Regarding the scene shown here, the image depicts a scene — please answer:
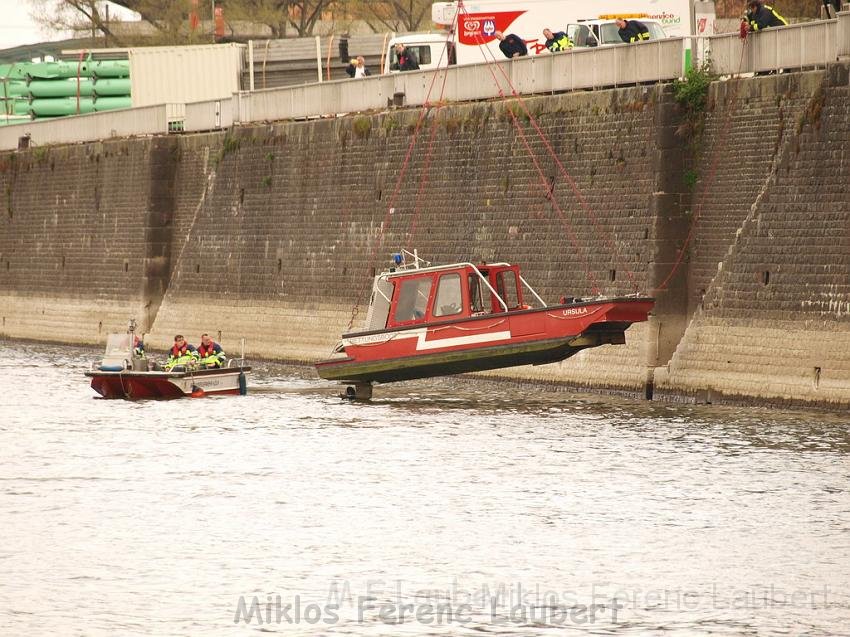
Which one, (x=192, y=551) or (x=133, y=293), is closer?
(x=192, y=551)

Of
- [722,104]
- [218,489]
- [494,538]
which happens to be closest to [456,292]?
[722,104]

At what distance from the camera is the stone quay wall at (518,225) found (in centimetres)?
2861

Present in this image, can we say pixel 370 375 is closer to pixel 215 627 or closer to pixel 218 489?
pixel 218 489

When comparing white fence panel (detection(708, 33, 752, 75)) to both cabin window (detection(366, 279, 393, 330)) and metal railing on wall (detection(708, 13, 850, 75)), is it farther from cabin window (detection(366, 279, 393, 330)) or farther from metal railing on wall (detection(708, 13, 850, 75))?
cabin window (detection(366, 279, 393, 330))

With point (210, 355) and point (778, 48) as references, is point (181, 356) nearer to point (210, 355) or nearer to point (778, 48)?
point (210, 355)

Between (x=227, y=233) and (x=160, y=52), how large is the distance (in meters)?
11.4

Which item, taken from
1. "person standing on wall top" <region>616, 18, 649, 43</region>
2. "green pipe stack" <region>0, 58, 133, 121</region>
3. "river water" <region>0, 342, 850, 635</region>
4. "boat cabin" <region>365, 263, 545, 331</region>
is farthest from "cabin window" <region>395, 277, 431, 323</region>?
"green pipe stack" <region>0, 58, 133, 121</region>

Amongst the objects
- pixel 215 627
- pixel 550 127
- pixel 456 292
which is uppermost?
pixel 550 127

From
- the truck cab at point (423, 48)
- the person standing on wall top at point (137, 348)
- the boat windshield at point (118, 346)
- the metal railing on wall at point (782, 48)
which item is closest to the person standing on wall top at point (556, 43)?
the metal railing on wall at point (782, 48)

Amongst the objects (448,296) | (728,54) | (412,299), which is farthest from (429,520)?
(728,54)

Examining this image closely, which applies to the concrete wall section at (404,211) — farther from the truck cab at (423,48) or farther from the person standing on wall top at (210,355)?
the person standing on wall top at (210,355)

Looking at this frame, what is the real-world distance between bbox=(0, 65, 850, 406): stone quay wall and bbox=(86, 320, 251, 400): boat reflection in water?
17.6ft

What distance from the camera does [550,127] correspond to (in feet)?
114

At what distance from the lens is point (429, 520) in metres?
21.8
